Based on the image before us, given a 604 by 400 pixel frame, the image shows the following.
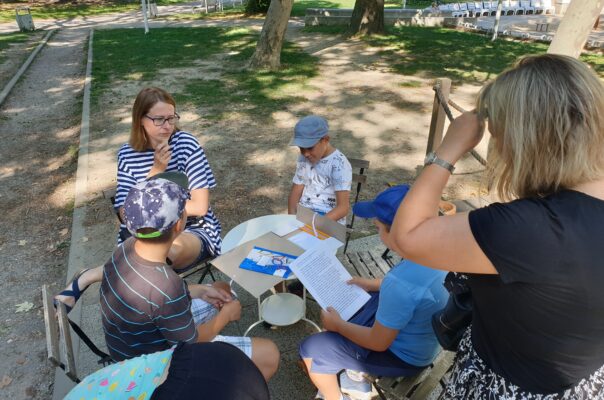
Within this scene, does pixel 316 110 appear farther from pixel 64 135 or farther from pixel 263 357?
pixel 263 357

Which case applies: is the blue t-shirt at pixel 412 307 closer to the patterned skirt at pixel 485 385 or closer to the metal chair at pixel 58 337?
the patterned skirt at pixel 485 385

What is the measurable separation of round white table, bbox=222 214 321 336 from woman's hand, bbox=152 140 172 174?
25.1 inches

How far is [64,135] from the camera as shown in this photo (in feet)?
22.5

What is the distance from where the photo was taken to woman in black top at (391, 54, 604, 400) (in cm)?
110

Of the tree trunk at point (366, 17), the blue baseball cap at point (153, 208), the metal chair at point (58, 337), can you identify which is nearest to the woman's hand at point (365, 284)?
the blue baseball cap at point (153, 208)

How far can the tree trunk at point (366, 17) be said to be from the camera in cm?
1436

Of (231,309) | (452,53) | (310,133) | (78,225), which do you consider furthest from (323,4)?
(231,309)

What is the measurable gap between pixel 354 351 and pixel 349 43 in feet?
42.6

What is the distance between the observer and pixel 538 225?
1100 millimetres

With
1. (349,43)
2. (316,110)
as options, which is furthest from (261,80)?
(349,43)

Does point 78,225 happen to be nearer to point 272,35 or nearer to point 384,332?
point 384,332

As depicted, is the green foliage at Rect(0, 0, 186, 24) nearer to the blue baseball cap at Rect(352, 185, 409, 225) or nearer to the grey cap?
the grey cap

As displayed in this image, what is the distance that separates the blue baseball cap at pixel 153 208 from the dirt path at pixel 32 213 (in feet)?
5.71

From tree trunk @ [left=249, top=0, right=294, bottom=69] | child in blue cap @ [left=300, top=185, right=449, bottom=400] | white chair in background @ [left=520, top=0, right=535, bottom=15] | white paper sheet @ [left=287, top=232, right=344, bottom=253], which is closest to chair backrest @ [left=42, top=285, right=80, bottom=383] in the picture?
child in blue cap @ [left=300, top=185, right=449, bottom=400]
